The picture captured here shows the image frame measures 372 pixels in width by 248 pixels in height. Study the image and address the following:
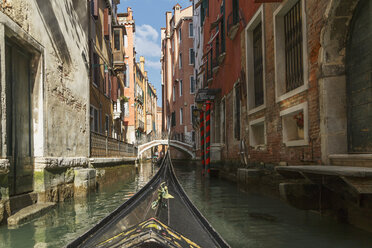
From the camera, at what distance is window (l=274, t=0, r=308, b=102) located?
17.3 feet

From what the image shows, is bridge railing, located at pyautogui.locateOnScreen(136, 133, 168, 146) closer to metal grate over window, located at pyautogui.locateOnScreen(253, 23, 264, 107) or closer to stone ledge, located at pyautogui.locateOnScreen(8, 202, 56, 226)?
metal grate over window, located at pyautogui.locateOnScreen(253, 23, 264, 107)

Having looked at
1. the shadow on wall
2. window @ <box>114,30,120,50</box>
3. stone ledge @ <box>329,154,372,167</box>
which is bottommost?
Result: stone ledge @ <box>329,154,372,167</box>

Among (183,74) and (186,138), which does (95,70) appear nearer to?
(186,138)

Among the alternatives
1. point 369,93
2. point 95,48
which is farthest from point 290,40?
point 95,48

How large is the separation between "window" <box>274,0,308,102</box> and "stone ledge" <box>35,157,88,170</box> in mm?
3895

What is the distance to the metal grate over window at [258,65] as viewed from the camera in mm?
7480

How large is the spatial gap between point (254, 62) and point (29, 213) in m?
5.82

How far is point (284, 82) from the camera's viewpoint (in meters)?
5.80

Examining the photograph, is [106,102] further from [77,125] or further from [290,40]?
[290,40]

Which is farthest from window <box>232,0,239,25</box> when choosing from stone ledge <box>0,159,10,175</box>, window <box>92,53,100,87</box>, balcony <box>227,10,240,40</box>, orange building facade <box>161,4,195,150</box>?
orange building facade <box>161,4,195,150</box>

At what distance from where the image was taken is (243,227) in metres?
4.02

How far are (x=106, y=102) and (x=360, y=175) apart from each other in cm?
1210

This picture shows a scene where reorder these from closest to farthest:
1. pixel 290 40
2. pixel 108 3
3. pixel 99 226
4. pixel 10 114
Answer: pixel 99 226, pixel 10 114, pixel 290 40, pixel 108 3

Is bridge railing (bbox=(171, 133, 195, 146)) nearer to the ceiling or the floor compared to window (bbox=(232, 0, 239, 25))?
nearer to the floor
